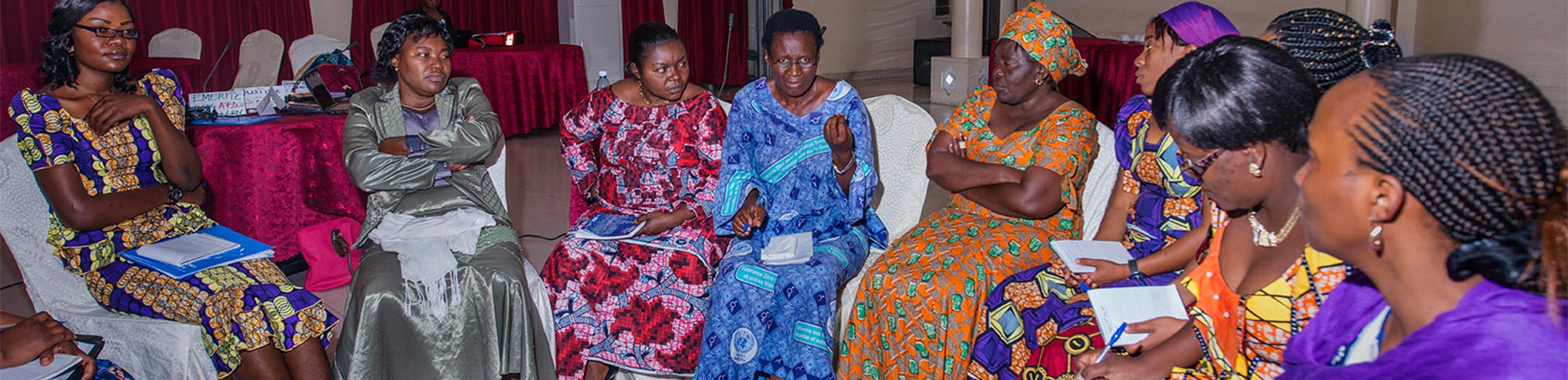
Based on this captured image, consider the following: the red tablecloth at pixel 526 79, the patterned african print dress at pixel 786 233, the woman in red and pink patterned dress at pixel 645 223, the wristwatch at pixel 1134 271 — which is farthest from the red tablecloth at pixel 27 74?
the wristwatch at pixel 1134 271

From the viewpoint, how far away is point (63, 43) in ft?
9.03

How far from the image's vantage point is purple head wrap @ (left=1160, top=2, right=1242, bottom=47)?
2574 mm

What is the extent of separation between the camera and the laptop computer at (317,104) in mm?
4402

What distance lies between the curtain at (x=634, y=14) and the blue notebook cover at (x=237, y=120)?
660 centimetres

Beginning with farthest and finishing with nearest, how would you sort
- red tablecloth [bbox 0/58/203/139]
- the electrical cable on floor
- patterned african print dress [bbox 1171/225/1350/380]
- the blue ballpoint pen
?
red tablecloth [bbox 0/58/203/139]
the electrical cable on floor
the blue ballpoint pen
patterned african print dress [bbox 1171/225/1350/380]

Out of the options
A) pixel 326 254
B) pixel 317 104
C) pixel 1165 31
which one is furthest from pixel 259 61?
pixel 1165 31

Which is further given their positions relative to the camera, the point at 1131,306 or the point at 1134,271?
the point at 1134,271

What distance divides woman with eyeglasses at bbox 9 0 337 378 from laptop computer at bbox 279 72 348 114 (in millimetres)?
1465

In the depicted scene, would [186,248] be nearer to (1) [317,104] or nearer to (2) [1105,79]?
(1) [317,104]

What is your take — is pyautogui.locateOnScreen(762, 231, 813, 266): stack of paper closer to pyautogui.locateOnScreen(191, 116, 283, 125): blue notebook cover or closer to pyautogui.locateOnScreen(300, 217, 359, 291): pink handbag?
pyautogui.locateOnScreen(300, 217, 359, 291): pink handbag

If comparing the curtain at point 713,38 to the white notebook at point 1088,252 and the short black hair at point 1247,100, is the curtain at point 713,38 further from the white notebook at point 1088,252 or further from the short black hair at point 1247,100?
the short black hair at point 1247,100

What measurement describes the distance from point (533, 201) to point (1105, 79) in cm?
401

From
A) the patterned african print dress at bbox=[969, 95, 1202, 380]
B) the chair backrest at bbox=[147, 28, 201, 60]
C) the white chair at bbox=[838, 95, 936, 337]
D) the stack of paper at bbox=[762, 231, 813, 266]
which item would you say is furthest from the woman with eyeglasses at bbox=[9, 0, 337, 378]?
the chair backrest at bbox=[147, 28, 201, 60]

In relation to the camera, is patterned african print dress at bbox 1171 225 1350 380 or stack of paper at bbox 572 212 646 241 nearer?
patterned african print dress at bbox 1171 225 1350 380
